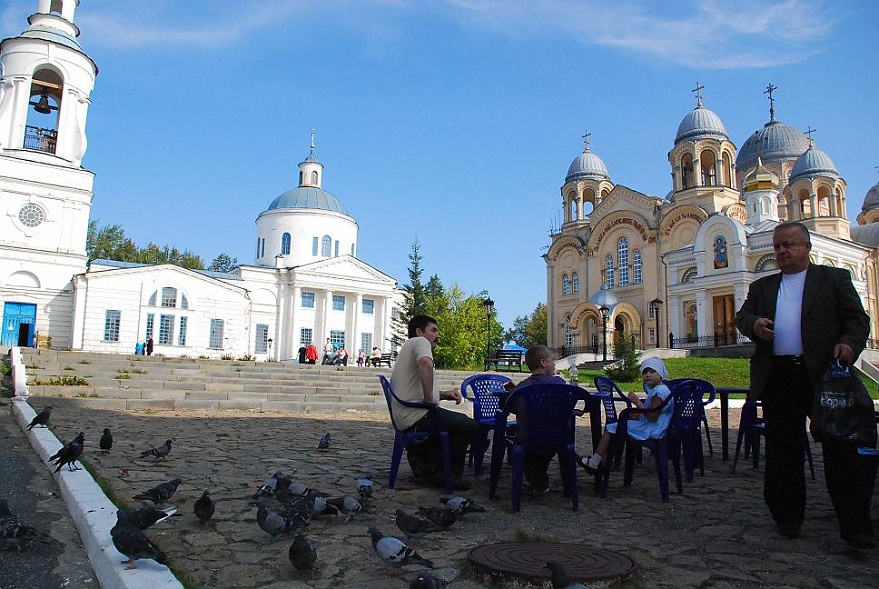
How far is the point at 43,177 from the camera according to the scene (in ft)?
103

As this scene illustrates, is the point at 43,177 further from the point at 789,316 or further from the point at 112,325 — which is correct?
the point at 789,316

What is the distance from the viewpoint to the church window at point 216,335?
36125 mm

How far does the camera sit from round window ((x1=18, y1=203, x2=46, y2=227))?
31.4m

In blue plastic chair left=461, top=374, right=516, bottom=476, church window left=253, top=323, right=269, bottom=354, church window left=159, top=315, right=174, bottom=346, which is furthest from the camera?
church window left=253, top=323, right=269, bottom=354

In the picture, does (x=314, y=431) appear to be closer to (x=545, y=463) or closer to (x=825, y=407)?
(x=545, y=463)

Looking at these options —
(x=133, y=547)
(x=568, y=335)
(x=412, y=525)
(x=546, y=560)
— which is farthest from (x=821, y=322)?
(x=568, y=335)

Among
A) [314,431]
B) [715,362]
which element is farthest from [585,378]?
[314,431]

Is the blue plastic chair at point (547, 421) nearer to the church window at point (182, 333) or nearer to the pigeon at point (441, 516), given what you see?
the pigeon at point (441, 516)

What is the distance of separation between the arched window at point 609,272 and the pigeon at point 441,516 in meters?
41.4

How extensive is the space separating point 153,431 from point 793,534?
804 cm

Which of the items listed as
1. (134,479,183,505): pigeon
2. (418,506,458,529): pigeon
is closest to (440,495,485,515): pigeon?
(418,506,458,529): pigeon

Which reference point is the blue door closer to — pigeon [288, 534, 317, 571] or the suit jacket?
pigeon [288, 534, 317, 571]

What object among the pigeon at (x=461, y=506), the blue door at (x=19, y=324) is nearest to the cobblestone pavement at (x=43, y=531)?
the pigeon at (x=461, y=506)

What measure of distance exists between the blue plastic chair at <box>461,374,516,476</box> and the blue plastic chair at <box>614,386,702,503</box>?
3.77 ft
